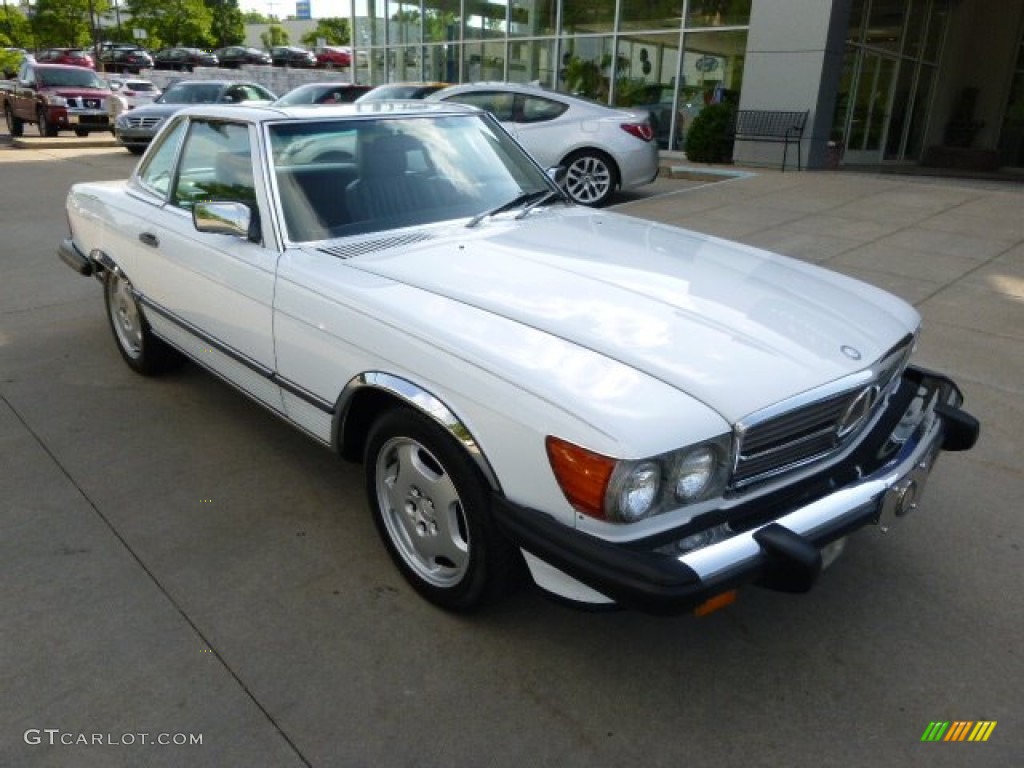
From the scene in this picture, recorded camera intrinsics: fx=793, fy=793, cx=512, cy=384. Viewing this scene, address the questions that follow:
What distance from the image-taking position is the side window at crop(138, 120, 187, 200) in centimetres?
424

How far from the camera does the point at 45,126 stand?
18.6 m

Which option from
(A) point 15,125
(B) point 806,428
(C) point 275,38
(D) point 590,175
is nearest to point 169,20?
(C) point 275,38

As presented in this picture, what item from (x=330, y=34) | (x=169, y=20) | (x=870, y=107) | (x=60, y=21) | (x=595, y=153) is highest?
(x=330, y=34)

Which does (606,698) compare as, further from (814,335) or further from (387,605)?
(814,335)

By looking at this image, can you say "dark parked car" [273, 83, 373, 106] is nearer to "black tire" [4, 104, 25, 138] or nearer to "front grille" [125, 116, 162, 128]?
"front grille" [125, 116, 162, 128]

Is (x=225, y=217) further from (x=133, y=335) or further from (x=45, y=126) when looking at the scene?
(x=45, y=126)

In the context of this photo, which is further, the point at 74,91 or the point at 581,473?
the point at 74,91

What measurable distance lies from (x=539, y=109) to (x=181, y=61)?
39.1 metres

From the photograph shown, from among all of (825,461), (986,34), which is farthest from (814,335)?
(986,34)

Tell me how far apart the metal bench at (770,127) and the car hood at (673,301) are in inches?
454

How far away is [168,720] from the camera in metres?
2.29

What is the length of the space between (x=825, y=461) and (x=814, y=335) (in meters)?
0.41

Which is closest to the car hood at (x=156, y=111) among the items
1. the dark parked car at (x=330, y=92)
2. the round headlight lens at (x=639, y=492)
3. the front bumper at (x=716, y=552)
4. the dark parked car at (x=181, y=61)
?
the dark parked car at (x=330, y=92)

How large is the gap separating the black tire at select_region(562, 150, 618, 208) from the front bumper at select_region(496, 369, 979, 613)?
8.47m
